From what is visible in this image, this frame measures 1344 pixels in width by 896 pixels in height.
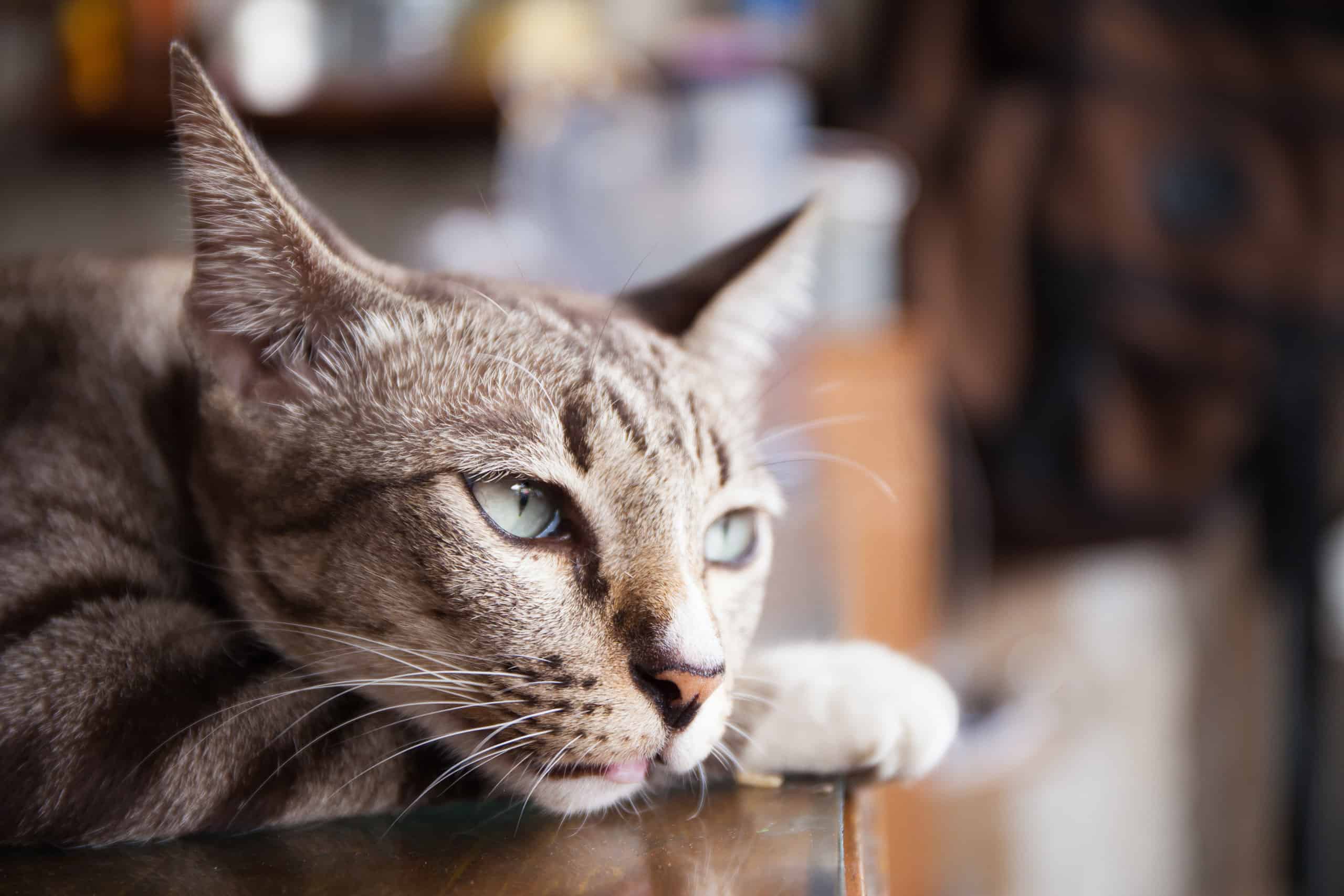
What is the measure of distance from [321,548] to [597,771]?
0.23 meters

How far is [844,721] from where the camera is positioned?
2.36ft

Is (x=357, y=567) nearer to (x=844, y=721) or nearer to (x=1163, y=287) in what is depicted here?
(x=844, y=721)

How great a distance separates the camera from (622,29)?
338 cm

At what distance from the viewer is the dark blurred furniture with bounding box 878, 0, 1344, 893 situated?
2486 millimetres

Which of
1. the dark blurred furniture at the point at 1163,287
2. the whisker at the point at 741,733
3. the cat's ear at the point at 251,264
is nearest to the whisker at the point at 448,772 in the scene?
the whisker at the point at 741,733

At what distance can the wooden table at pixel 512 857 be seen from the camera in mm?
548

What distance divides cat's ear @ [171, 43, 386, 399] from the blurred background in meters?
1.43

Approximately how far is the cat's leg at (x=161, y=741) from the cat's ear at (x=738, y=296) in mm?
412

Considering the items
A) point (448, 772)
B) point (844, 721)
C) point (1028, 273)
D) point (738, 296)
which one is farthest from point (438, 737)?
point (1028, 273)

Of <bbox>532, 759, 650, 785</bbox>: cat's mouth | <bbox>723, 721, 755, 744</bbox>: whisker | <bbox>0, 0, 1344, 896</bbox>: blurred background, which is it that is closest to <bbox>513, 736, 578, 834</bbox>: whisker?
<bbox>532, 759, 650, 785</bbox>: cat's mouth

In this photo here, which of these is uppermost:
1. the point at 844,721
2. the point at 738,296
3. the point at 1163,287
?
the point at 738,296

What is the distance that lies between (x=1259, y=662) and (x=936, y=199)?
1407 mm

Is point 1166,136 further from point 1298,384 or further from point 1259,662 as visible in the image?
point 1259,662

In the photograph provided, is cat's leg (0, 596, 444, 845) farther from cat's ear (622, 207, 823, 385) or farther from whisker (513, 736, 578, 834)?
cat's ear (622, 207, 823, 385)
